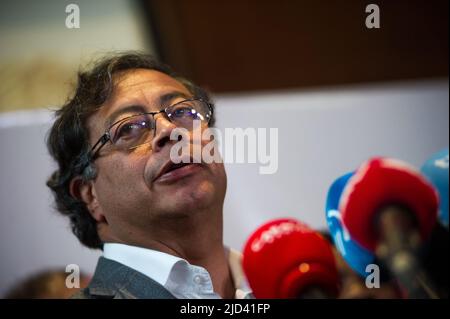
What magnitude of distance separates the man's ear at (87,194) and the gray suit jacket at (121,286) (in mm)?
134

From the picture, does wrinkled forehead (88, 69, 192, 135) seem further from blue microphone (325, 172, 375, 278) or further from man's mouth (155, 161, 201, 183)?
blue microphone (325, 172, 375, 278)

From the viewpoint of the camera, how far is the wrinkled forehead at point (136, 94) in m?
1.21

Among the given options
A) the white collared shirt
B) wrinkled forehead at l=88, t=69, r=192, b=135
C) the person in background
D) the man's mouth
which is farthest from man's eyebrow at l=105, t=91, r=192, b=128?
the person in background

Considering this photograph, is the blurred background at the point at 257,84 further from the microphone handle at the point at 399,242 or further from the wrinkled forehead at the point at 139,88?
the microphone handle at the point at 399,242

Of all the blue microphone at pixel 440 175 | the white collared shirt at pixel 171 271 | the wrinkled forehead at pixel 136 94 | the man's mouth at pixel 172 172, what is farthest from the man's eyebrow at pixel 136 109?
the blue microphone at pixel 440 175

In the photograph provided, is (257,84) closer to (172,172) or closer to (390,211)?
(172,172)

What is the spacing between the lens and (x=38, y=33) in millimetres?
1775

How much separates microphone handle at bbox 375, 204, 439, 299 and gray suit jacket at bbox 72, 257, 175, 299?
0.43 metres

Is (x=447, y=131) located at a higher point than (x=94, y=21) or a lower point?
lower

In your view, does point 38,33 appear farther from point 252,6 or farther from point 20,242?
point 252,6
